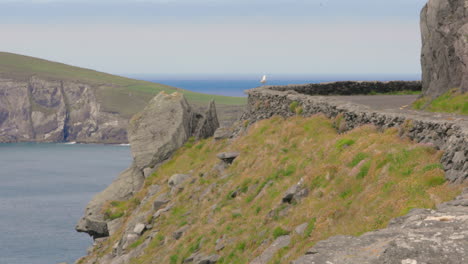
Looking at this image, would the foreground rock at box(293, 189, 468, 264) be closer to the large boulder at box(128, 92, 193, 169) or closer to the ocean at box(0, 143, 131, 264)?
the large boulder at box(128, 92, 193, 169)

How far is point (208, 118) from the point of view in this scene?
2158 inches

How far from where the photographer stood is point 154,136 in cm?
5456

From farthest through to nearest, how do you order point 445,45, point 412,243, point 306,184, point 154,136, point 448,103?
point 154,136 → point 445,45 → point 448,103 → point 306,184 → point 412,243

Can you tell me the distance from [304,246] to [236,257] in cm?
561

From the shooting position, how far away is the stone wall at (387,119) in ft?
54.9

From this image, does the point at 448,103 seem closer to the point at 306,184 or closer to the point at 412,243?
the point at 306,184

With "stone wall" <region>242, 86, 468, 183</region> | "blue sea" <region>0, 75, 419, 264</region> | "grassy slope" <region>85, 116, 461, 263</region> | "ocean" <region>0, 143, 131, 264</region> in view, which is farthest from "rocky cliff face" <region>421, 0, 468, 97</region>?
"ocean" <region>0, 143, 131, 264</region>

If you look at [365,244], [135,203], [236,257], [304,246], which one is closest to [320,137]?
[236,257]

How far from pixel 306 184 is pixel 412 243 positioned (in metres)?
13.0

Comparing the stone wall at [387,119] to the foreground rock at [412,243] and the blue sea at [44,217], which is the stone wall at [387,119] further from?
the blue sea at [44,217]

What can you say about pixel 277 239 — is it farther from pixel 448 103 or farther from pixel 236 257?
pixel 448 103

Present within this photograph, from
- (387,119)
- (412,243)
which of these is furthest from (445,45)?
(412,243)

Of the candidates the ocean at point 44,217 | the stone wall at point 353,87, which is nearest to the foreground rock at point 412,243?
the stone wall at point 353,87

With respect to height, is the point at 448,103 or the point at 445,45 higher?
the point at 445,45
